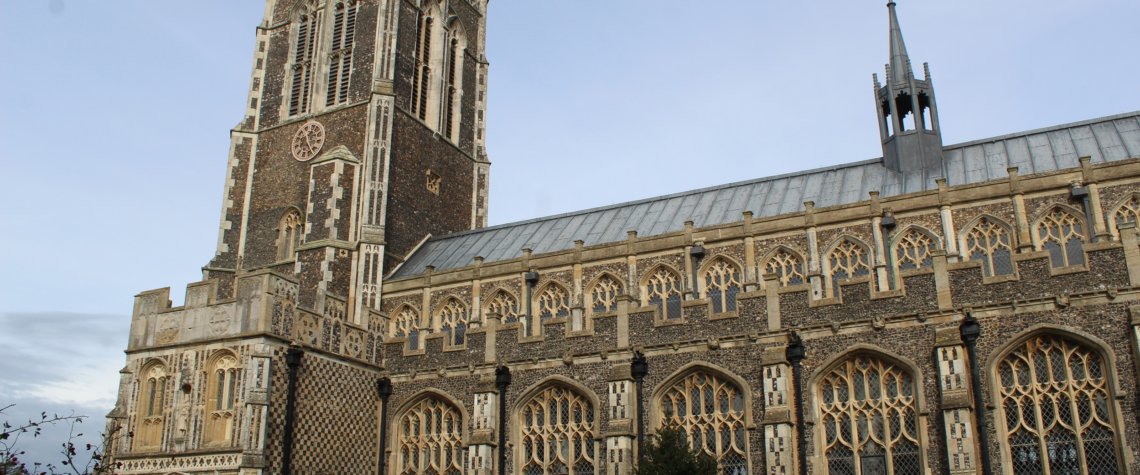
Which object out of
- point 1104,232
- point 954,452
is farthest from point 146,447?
point 1104,232

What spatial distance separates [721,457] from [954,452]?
4.45 meters

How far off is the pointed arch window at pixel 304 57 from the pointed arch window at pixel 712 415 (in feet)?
61.6

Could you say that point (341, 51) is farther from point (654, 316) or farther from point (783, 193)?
point (654, 316)

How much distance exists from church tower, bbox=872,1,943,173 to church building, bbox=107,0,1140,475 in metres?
0.09

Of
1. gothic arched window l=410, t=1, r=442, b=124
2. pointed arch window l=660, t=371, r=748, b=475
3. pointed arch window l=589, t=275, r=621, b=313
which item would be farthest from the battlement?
gothic arched window l=410, t=1, r=442, b=124

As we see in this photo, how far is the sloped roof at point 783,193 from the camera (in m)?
23.9

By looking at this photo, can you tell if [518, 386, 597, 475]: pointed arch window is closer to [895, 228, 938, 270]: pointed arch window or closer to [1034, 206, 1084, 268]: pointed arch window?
[895, 228, 938, 270]: pointed arch window

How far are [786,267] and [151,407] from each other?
50.1 ft

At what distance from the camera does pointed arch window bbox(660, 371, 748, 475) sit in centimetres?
1888

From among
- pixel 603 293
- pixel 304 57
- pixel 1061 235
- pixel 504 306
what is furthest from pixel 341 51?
pixel 1061 235

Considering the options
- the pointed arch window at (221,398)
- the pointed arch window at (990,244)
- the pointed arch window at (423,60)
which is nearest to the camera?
the pointed arch window at (221,398)

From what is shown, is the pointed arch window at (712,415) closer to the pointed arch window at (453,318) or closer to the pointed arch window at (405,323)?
the pointed arch window at (453,318)

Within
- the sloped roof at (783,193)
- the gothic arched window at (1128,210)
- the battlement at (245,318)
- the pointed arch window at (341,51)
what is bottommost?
the battlement at (245,318)

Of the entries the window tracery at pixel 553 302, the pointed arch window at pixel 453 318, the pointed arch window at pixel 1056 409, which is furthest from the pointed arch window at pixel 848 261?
the pointed arch window at pixel 453 318
